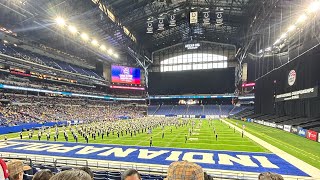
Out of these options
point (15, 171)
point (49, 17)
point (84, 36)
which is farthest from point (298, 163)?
point (84, 36)

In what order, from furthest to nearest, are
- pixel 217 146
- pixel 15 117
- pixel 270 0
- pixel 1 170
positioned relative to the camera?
pixel 15 117
pixel 270 0
pixel 217 146
pixel 1 170

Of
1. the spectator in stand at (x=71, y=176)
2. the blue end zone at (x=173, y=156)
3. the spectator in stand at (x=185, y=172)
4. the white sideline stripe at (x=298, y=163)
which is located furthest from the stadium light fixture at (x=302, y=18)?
the spectator in stand at (x=71, y=176)

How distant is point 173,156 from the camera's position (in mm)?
17734

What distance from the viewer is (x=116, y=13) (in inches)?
1704

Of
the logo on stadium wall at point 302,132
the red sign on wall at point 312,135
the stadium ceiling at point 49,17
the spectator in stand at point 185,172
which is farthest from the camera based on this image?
the stadium ceiling at point 49,17

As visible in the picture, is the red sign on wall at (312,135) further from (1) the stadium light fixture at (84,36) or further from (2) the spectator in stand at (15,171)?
(1) the stadium light fixture at (84,36)

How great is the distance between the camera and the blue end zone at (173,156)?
14.6 meters

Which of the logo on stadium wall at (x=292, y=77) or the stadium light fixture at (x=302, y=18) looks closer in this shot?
the stadium light fixture at (x=302, y=18)

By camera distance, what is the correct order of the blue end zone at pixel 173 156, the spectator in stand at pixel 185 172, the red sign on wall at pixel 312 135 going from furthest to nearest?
the red sign on wall at pixel 312 135 → the blue end zone at pixel 173 156 → the spectator in stand at pixel 185 172

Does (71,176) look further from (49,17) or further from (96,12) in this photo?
(49,17)

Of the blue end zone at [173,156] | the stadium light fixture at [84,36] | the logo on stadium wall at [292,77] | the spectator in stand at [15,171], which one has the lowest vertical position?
the blue end zone at [173,156]

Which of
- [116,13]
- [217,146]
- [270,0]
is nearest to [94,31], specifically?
[116,13]

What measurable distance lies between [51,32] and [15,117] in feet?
60.7

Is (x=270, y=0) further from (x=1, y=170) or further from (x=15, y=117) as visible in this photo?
(x=15, y=117)
